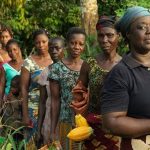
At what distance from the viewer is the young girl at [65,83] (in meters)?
5.32

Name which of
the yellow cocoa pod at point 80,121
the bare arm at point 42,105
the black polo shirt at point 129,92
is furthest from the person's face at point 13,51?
the black polo shirt at point 129,92

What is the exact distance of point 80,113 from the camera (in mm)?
4164

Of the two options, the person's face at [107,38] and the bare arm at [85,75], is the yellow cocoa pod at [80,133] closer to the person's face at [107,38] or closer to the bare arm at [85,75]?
the bare arm at [85,75]

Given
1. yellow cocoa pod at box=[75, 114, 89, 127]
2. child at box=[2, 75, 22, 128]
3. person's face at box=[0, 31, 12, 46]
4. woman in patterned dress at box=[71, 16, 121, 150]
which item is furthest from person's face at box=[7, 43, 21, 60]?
yellow cocoa pod at box=[75, 114, 89, 127]

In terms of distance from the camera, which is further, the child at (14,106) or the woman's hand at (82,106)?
the child at (14,106)

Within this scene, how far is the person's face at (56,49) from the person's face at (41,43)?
306mm

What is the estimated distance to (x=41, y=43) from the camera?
21.2 feet

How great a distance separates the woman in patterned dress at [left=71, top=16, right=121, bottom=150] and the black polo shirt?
40.1 inches

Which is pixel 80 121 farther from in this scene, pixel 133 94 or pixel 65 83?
pixel 65 83

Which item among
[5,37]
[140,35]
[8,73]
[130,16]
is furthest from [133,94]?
[5,37]

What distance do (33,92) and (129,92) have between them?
11.9ft

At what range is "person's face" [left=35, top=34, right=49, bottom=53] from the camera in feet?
21.2

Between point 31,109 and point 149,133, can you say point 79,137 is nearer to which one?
point 149,133

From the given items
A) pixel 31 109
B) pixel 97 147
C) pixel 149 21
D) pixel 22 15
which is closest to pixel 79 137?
pixel 97 147
